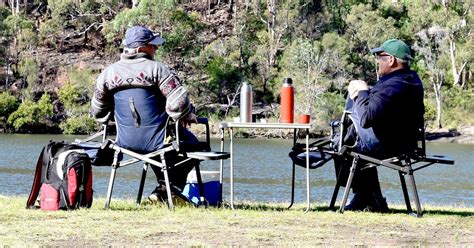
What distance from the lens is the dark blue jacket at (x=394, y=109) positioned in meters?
5.09

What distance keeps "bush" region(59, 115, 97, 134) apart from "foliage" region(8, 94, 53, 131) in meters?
1.64

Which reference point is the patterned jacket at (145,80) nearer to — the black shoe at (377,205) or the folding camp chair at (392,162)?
the folding camp chair at (392,162)

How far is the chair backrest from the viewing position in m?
5.22

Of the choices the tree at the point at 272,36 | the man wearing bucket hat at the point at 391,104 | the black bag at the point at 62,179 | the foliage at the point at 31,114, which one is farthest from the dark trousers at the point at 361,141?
the tree at the point at 272,36

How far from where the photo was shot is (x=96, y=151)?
5418mm

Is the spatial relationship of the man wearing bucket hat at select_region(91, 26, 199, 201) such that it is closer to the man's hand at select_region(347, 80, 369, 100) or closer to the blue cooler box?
the blue cooler box

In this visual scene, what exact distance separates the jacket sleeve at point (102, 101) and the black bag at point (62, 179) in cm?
29

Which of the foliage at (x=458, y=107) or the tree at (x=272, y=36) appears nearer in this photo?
the foliage at (x=458, y=107)

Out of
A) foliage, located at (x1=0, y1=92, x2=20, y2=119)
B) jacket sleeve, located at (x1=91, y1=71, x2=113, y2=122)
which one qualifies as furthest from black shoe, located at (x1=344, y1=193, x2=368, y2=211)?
foliage, located at (x1=0, y1=92, x2=20, y2=119)

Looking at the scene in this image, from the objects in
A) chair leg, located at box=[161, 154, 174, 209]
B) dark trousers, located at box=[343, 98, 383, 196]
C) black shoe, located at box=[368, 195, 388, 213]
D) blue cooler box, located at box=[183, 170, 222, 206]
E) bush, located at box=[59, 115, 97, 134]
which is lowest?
bush, located at box=[59, 115, 97, 134]

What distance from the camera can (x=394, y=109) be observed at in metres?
5.14

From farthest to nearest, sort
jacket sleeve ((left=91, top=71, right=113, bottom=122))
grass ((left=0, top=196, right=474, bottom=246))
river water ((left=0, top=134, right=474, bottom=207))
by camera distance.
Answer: river water ((left=0, top=134, right=474, bottom=207)), jacket sleeve ((left=91, top=71, right=113, bottom=122)), grass ((left=0, top=196, right=474, bottom=246))

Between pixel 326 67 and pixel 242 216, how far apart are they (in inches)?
1594

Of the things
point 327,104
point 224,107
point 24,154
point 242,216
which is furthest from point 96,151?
point 224,107
